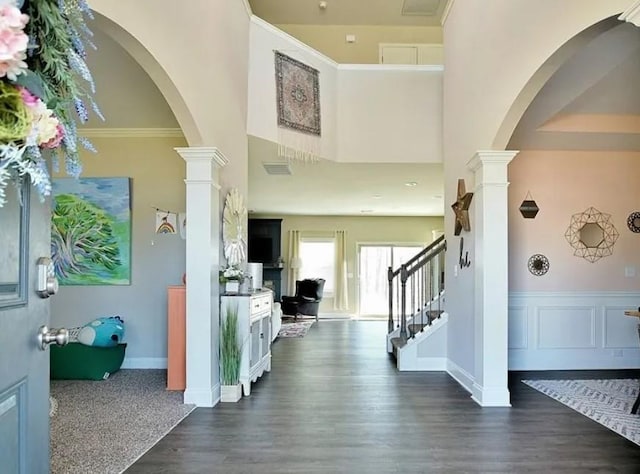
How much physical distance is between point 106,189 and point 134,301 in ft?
4.32

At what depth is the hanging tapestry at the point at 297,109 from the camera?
17.6 feet

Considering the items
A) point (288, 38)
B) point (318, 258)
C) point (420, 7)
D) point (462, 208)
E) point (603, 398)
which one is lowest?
point (603, 398)

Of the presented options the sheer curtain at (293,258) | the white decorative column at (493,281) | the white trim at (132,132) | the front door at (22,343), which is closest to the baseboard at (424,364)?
the white decorative column at (493,281)

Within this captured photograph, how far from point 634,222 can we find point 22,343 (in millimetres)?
6200

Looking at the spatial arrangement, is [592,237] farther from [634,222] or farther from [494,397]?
[494,397]

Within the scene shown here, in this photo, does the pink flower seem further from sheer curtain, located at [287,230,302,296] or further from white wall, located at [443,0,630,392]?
sheer curtain, located at [287,230,302,296]

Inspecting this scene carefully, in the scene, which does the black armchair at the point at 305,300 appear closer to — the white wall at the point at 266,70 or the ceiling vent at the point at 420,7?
the white wall at the point at 266,70

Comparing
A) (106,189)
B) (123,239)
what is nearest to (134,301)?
(123,239)

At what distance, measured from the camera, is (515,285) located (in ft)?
17.9

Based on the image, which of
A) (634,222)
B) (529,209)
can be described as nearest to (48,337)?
(529,209)

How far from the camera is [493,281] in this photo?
13.4ft

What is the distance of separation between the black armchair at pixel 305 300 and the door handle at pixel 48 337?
31.8 ft

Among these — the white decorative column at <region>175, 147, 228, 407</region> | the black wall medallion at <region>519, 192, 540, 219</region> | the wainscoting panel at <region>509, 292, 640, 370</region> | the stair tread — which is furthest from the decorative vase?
the black wall medallion at <region>519, 192, 540, 219</region>

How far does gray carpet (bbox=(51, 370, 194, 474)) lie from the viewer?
2.88 m
